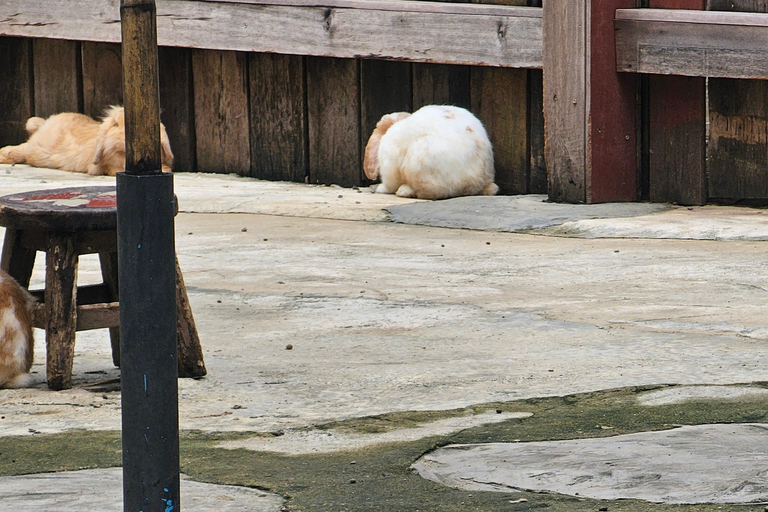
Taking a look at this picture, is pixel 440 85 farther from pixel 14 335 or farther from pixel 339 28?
pixel 14 335

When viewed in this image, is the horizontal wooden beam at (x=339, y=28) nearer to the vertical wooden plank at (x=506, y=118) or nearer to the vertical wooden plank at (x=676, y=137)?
the vertical wooden plank at (x=506, y=118)

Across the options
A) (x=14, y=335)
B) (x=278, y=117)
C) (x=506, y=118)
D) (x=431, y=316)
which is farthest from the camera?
(x=278, y=117)

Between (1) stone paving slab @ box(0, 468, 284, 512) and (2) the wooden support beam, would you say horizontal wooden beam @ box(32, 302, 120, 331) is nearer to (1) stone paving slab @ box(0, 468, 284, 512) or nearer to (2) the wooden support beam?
(1) stone paving slab @ box(0, 468, 284, 512)

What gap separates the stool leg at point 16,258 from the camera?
4.07 metres

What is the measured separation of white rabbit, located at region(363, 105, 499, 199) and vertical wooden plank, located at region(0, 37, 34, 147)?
13.3ft

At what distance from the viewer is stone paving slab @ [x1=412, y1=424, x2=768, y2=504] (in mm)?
2691

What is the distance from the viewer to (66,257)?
385 centimetres

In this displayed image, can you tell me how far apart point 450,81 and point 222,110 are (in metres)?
2.03

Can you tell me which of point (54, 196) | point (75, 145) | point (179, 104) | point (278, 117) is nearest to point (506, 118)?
point (278, 117)

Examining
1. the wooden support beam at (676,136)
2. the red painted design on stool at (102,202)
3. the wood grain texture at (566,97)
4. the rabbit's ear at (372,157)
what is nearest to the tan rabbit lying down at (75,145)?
the rabbit's ear at (372,157)

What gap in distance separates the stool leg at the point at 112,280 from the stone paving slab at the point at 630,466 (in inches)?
58.1

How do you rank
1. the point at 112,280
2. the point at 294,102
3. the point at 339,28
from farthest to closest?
1. the point at 294,102
2. the point at 339,28
3. the point at 112,280

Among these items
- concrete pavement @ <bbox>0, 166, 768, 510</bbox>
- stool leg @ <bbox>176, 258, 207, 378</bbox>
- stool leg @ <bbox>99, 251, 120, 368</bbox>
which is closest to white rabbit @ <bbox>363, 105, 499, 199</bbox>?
concrete pavement @ <bbox>0, 166, 768, 510</bbox>

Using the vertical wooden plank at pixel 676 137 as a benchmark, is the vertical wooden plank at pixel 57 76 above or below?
above
